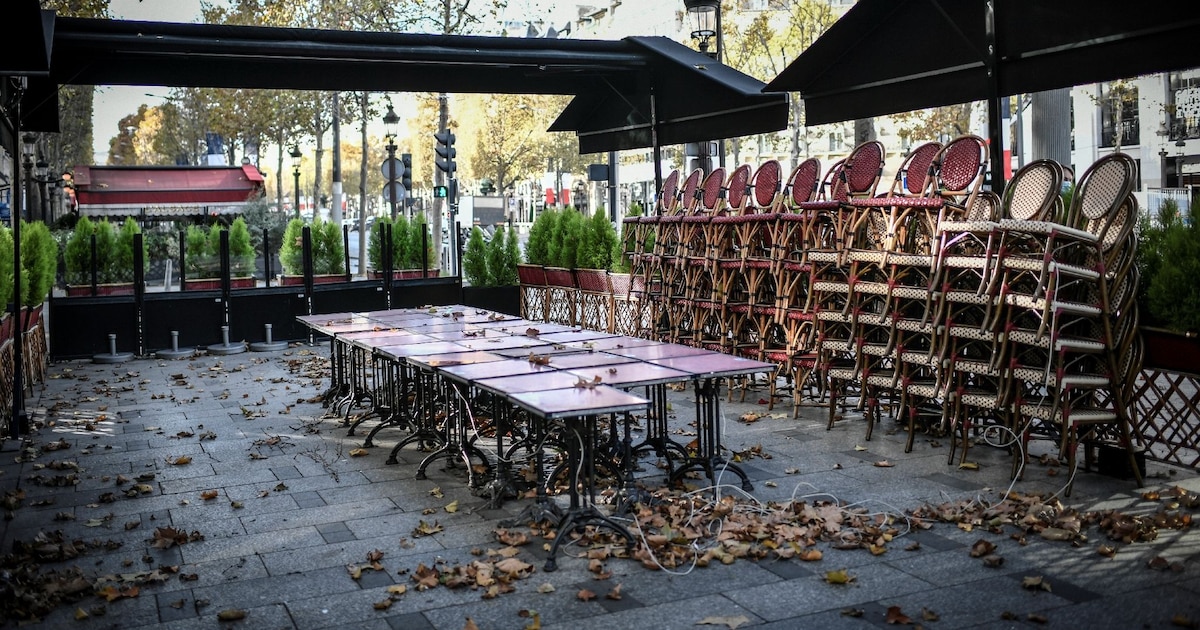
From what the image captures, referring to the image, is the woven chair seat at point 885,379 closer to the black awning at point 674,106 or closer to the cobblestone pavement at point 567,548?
the cobblestone pavement at point 567,548

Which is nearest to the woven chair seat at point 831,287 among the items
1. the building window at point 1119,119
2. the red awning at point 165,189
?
the building window at point 1119,119

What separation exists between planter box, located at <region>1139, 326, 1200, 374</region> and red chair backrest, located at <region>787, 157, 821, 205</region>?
355cm

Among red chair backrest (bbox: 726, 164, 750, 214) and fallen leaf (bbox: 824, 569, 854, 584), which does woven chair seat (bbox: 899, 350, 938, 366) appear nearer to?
fallen leaf (bbox: 824, 569, 854, 584)

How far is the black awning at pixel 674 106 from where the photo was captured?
1087 cm

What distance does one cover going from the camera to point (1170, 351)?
6594mm

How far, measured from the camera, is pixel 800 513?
605 cm

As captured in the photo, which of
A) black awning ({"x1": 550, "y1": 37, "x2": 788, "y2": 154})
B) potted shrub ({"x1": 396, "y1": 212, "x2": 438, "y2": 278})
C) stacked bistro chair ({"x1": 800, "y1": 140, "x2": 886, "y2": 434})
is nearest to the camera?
stacked bistro chair ({"x1": 800, "y1": 140, "x2": 886, "y2": 434})

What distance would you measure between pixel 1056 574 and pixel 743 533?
1519 mm

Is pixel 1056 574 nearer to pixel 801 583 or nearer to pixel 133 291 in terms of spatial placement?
pixel 801 583

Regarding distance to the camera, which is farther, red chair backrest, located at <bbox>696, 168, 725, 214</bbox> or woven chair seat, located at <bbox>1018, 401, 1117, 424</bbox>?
red chair backrest, located at <bbox>696, 168, 725, 214</bbox>

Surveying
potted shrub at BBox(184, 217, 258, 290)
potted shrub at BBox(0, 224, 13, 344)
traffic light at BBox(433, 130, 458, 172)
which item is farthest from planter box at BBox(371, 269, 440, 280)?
potted shrub at BBox(0, 224, 13, 344)

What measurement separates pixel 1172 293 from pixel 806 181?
393 centimetres

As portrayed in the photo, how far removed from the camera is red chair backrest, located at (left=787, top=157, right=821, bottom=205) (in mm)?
9773

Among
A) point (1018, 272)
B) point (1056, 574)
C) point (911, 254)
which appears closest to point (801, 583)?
point (1056, 574)
